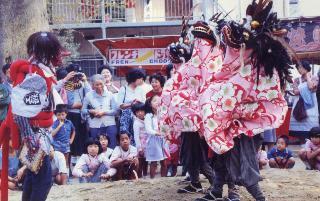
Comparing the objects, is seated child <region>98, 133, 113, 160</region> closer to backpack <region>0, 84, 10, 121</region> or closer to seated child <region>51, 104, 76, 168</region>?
seated child <region>51, 104, 76, 168</region>

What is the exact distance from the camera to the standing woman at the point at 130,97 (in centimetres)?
920

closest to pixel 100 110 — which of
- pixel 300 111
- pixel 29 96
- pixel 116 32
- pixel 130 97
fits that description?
pixel 130 97

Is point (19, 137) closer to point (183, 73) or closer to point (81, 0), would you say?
point (183, 73)

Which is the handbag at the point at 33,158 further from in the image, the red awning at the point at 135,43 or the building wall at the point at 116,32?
the building wall at the point at 116,32

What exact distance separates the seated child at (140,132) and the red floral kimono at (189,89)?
8.48ft

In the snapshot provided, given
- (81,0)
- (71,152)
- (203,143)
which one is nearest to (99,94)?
(71,152)

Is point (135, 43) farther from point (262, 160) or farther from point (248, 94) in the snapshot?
point (248, 94)

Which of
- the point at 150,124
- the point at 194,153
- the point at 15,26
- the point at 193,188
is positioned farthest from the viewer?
the point at 15,26

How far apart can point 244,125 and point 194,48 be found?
974 millimetres

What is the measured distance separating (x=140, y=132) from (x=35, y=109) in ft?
12.6

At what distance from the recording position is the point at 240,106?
5609 millimetres

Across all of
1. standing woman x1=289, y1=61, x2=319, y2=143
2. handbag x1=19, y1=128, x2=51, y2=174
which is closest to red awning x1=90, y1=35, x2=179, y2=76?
standing woman x1=289, y1=61, x2=319, y2=143

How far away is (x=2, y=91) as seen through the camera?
8328 mm

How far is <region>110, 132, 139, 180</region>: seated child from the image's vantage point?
332 inches
